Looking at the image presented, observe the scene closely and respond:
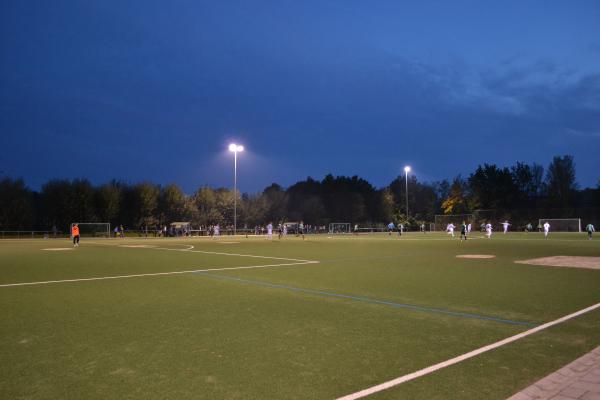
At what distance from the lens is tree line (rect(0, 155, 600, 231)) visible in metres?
68.0

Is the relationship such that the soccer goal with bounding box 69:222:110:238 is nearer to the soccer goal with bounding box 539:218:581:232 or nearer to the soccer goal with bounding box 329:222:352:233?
the soccer goal with bounding box 329:222:352:233

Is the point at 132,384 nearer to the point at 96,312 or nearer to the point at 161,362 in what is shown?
the point at 161,362

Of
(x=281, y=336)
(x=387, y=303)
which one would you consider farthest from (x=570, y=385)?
(x=387, y=303)

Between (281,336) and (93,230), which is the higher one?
(93,230)

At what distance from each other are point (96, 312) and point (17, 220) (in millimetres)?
66137

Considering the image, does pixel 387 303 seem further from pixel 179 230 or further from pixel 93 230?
pixel 179 230

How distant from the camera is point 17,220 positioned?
63125mm

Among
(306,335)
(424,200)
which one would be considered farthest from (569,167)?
(306,335)

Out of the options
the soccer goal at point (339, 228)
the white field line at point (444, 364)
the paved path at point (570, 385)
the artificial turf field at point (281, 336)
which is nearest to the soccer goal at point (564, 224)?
the soccer goal at point (339, 228)

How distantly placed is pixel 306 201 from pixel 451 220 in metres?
35.8

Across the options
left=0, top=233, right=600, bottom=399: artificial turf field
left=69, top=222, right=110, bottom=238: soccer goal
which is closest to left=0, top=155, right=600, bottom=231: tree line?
left=69, top=222, right=110, bottom=238: soccer goal

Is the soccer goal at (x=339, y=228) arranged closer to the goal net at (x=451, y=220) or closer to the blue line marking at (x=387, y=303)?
the goal net at (x=451, y=220)

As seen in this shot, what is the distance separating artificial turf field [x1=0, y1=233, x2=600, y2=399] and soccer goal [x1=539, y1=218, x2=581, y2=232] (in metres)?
59.1

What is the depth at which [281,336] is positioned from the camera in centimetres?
629
